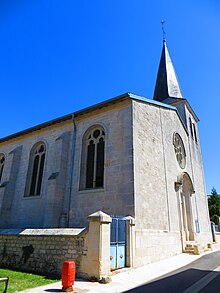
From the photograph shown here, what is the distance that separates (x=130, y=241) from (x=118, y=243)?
60cm

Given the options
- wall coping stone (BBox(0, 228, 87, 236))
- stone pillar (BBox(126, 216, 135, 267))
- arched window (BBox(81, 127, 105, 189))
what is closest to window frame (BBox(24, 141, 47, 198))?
arched window (BBox(81, 127, 105, 189))

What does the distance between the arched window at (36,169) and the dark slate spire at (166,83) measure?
1209cm

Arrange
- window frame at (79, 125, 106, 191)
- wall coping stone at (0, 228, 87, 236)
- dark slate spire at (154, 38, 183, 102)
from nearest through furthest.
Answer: wall coping stone at (0, 228, 87, 236) < window frame at (79, 125, 106, 191) < dark slate spire at (154, 38, 183, 102)

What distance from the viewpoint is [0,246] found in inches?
349

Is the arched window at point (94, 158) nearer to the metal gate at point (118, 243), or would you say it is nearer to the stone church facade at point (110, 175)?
the stone church facade at point (110, 175)

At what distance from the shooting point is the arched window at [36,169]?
43.3 feet

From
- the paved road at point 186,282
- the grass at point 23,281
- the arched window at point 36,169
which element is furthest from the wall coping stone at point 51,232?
the arched window at point 36,169

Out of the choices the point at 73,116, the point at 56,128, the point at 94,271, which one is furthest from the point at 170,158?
the point at 94,271

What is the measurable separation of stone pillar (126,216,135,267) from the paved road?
1396 mm

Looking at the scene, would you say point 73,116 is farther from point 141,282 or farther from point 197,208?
point 197,208

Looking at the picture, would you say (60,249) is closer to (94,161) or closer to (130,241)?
(130,241)

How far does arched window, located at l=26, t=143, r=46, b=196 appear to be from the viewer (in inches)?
520

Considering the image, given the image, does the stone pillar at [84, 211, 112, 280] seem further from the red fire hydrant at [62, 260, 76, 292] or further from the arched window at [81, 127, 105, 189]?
the arched window at [81, 127, 105, 189]

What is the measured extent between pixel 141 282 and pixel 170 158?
8.48m
